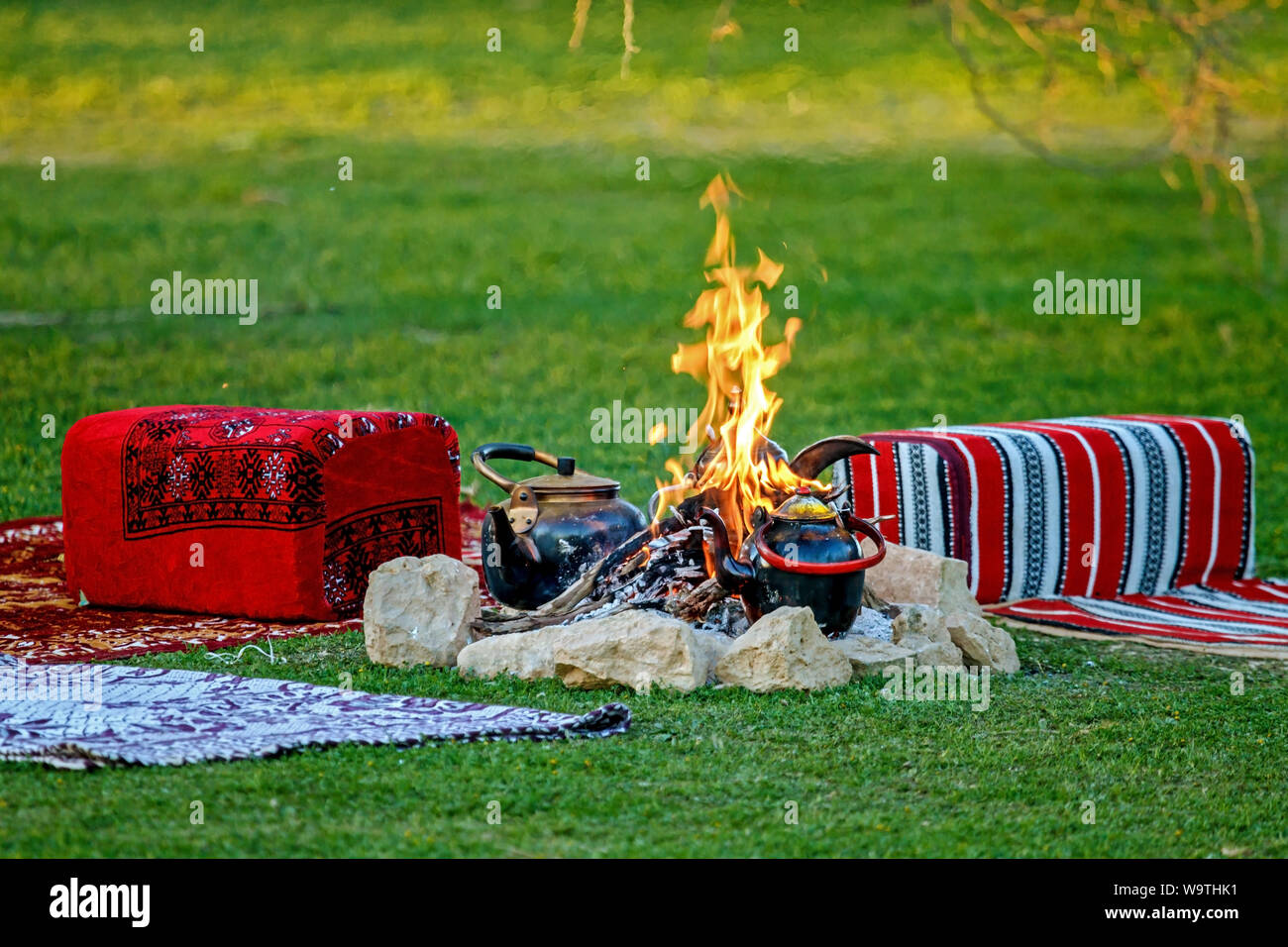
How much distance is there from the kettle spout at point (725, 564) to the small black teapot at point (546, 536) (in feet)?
2.03

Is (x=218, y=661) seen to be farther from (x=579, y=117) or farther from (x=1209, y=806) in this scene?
(x=579, y=117)

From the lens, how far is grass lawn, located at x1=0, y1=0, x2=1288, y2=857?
40.3 ft

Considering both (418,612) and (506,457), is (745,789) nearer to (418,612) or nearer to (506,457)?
(418,612)

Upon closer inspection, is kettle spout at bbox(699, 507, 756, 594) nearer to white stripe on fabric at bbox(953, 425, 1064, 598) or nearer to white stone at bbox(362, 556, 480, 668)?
white stone at bbox(362, 556, 480, 668)

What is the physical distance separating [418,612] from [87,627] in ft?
4.87

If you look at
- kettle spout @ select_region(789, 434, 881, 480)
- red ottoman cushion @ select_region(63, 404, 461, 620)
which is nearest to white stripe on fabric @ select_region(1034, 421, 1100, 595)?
kettle spout @ select_region(789, 434, 881, 480)

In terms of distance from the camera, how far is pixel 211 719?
15.2 feet

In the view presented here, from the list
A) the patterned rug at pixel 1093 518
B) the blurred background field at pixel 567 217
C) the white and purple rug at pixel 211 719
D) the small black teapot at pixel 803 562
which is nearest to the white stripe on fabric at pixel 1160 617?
the patterned rug at pixel 1093 518

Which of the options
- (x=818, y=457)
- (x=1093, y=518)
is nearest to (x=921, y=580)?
(x=818, y=457)

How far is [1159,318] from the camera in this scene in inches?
576

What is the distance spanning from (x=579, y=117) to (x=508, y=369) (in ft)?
14.8

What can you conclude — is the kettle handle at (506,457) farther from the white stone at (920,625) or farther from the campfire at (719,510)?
the white stone at (920,625)

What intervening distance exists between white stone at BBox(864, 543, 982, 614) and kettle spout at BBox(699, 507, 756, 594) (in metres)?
0.67
